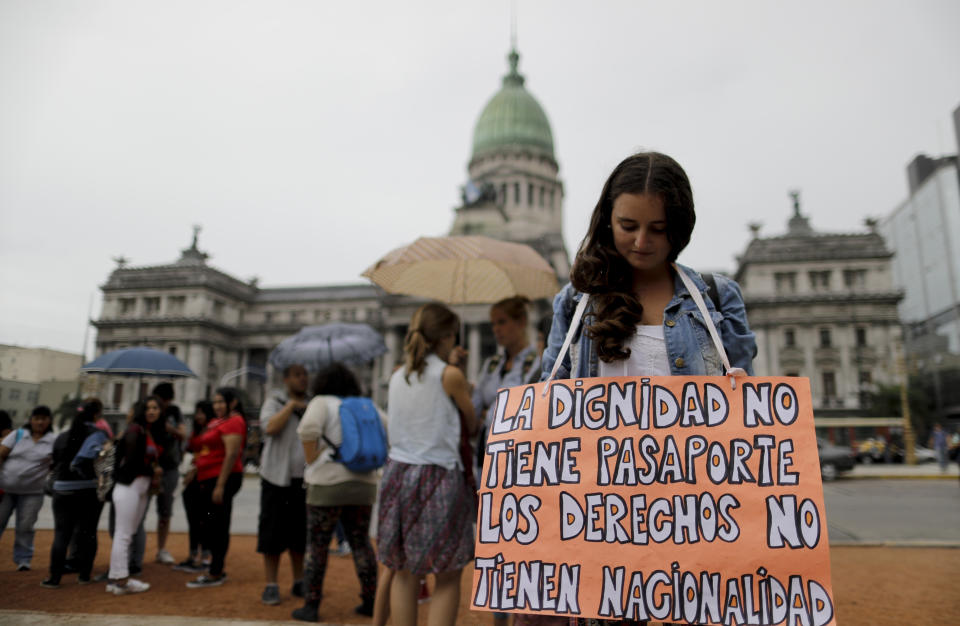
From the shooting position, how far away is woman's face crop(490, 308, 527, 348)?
4484mm

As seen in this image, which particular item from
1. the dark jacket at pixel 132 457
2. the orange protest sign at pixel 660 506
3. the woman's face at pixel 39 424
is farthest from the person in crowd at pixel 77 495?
the orange protest sign at pixel 660 506

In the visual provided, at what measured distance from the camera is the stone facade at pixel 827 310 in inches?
1804

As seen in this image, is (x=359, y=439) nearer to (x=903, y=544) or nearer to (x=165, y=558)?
(x=165, y=558)

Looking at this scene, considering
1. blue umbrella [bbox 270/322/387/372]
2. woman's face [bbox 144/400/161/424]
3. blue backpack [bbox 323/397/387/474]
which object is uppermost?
blue umbrella [bbox 270/322/387/372]

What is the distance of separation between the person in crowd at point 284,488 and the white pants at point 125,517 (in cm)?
114

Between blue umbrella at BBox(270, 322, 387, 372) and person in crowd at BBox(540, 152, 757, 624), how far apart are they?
688 centimetres

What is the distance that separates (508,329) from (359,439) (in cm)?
149

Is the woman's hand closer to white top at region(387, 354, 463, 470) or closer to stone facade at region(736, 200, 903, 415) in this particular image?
white top at region(387, 354, 463, 470)

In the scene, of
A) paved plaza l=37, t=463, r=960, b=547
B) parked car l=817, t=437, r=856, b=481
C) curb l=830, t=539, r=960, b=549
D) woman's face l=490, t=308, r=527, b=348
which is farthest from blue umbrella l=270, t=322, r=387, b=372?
parked car l=817, t=437, r=856, b=481

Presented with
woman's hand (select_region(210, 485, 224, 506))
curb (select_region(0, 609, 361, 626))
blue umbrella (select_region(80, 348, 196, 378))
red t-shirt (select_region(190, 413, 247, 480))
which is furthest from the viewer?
blue umbrella (select_region(80, 348, 196, 378))

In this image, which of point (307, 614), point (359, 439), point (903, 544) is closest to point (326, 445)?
point (359, 439)

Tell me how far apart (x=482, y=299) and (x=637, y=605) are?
4844 millimetres

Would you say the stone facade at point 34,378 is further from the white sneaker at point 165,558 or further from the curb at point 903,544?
the curb at point 903,544

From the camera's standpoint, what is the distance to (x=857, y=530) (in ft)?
27.6
